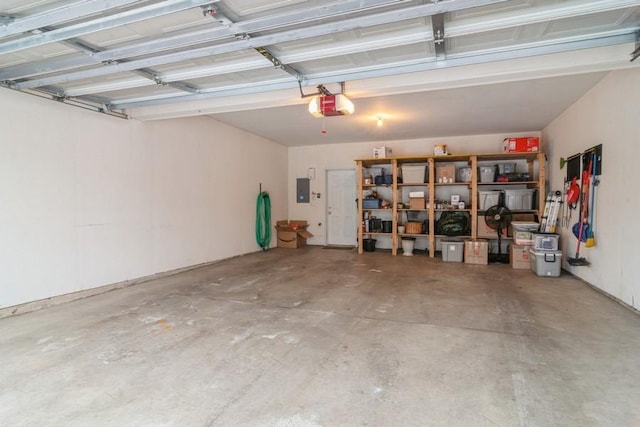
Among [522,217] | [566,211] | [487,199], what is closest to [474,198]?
[487,199]

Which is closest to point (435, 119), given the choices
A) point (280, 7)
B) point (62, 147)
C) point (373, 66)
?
point (373, 66)

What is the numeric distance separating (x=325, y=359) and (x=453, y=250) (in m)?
4.79

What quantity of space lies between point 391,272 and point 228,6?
4328 mm

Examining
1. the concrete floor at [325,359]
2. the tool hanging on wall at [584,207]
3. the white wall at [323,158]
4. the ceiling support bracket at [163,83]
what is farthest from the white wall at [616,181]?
the ceiling support bracket at [163,83]

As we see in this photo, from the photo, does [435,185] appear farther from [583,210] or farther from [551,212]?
[583,210]

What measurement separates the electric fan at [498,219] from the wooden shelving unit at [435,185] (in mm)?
230

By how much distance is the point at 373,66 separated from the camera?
3.18m

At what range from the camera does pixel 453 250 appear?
6.45 m

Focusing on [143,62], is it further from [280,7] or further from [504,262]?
[504,262]

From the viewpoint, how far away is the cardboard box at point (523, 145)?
20.5ft

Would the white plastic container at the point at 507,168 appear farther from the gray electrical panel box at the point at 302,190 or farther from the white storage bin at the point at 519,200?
the gray electrical panel box at the point at 302,190

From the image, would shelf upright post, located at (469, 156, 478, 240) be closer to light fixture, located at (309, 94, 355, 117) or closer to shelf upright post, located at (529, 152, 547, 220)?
shelf upright post, located at (529, 152, 547, 220)

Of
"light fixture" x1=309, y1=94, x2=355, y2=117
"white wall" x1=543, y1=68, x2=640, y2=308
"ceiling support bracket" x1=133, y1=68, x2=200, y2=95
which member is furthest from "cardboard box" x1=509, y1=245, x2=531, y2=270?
"ceiling support bracket" x1=133, y1=68, x2=200, y2=95

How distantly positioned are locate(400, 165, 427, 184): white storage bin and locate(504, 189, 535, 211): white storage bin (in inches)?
64.5
